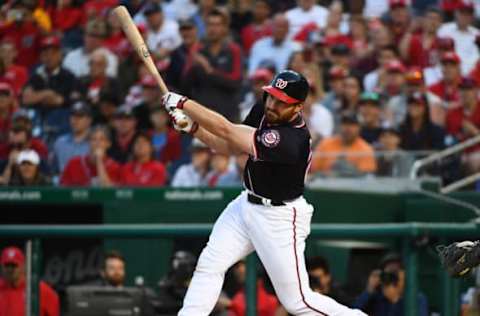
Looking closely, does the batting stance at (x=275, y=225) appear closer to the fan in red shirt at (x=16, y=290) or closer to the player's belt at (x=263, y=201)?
the player's belt at (x=263, y=201)

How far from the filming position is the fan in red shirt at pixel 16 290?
7836 millimetres

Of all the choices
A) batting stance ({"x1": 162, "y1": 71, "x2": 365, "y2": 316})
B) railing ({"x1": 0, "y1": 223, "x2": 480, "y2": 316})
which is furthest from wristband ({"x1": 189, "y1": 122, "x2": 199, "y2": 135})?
railing ({"x1": 0, "y1": 223, "x2": 480, "y2": 316})

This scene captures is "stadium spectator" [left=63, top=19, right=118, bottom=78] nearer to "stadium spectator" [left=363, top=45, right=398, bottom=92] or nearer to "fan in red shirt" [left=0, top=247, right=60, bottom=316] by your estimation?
"stadium spectator" [left=363, top=45, right=398, bottom=92]

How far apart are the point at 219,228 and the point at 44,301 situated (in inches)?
65.4

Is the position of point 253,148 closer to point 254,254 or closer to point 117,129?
point 254,254

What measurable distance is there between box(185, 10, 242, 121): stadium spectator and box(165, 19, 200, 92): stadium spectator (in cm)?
10

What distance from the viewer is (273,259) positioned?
6.54 meters

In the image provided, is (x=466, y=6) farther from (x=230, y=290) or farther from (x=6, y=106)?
(x=6, y=106)

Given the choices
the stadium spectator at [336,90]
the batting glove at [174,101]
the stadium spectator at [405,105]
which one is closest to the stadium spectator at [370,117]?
the stadium spectator at [405,105]

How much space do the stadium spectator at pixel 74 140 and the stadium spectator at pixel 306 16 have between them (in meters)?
2.20

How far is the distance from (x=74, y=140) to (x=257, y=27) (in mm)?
2238

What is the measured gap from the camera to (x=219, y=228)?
6680 mm

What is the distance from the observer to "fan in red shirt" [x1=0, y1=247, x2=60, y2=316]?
7.84 meters

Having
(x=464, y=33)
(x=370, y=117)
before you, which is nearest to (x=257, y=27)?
(x=464, y=33)
